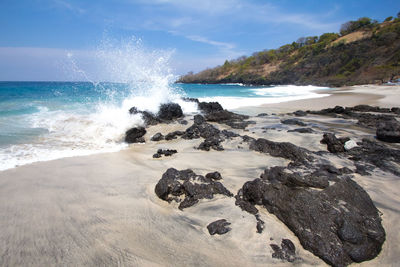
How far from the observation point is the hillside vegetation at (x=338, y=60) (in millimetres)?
41125

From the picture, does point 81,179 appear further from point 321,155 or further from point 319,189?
point 321,155

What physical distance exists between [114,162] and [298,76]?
210ft

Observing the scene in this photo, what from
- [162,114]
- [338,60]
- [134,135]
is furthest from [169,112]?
[338,60]

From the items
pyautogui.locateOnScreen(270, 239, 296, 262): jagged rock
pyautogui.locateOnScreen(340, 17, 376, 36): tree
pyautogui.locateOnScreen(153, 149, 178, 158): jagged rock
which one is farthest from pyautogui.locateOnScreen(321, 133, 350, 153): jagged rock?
pyautogui.locateOnScreen(340, 17, 376, 36): tree

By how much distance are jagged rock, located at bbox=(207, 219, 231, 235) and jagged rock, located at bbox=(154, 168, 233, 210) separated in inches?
20.6

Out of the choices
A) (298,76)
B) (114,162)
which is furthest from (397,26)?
(114,162)

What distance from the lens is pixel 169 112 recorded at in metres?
8.74

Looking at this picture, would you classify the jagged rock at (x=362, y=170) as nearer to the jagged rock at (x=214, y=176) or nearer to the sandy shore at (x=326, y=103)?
the jagged rock at (x=214, y=176)

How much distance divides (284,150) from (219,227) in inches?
107

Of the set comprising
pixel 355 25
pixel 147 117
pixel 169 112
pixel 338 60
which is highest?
pixel 355 25

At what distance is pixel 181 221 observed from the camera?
2520 mm

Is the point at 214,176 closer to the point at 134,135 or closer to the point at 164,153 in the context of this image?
the point at 164,153

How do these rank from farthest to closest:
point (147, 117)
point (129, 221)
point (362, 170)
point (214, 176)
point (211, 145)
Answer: point (147, 117)
point (211, 145)
point (362, 170)
point (214, 176)
point (129, 221)

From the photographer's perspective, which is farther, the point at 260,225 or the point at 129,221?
the point at 129,221
